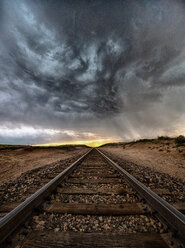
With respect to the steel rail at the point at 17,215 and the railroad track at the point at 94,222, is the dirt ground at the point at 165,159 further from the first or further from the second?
the steel rail at the point at 17,215

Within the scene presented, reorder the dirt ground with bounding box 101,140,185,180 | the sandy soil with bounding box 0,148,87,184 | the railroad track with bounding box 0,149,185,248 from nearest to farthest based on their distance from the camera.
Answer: the railroad track with bounding box 0,149,185,248 → the dirt ground with bounding box 101,140,185,180 → the sandy soil with bounding box 0,148,87,184

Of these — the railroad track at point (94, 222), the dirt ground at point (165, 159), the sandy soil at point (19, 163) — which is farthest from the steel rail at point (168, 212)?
the sandy soil at point (19, 163)

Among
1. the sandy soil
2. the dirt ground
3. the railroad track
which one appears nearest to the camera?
the railroad track

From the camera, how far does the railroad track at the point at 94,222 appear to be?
1.27m

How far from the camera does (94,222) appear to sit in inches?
63.0

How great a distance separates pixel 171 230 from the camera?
1.40m

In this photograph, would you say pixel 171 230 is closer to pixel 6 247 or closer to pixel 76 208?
pixel 76 208

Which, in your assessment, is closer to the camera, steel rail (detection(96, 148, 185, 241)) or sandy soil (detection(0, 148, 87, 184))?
steel rail (detection(96, 148, 185, 241))

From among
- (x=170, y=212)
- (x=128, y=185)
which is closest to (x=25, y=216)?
(x=170, y=212)

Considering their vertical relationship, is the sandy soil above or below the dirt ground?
below

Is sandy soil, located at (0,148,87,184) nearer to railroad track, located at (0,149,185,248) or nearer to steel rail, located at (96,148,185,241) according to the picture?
railroad track, located at (0,149,185,248)

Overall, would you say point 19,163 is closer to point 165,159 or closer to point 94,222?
point 94,222

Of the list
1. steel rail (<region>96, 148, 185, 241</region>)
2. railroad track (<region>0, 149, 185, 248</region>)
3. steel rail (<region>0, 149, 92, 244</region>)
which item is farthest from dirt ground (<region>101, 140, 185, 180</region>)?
steel rail (<region>0, 149, 92, 244</region>)

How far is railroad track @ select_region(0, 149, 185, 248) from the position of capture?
1267 mm
